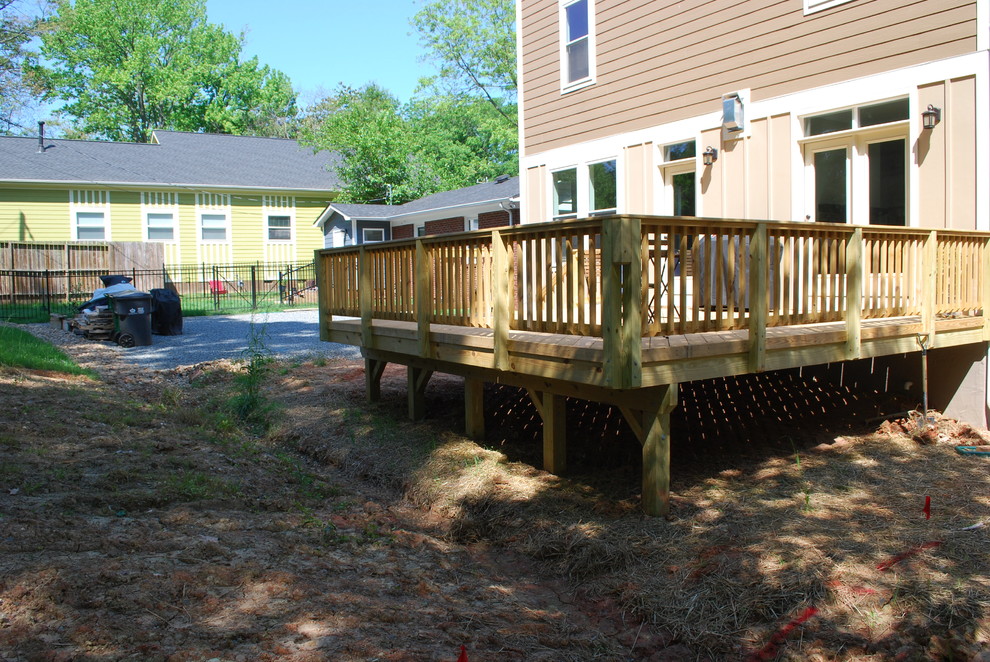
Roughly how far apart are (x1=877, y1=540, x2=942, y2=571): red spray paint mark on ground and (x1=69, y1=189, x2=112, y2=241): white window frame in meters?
27.0

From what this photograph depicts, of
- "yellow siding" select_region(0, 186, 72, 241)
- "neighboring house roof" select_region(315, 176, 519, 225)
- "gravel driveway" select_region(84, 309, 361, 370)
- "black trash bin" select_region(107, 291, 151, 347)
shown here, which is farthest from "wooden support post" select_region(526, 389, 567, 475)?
"yellow siding" select_region(0, 186, 72, 241)

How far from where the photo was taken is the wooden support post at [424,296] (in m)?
6.66

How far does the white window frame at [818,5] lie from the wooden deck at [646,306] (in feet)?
9.37

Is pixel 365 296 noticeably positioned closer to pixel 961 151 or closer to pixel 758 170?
pixel 758 170

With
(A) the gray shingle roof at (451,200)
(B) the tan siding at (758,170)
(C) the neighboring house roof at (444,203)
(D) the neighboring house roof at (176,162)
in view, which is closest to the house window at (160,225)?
(D) the neighboring house roof at (176,162)

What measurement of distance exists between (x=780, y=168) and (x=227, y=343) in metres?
10.2

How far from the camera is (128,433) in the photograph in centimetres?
691

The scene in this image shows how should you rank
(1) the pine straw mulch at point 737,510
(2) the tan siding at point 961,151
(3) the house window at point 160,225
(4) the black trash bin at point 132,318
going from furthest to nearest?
1. (3) the house window at point 160,225
2. (4) the black trash bin at point 132,318
3. (2) the tan siding at point 961,151
4. (1) the pine straw mulch at point 737,510

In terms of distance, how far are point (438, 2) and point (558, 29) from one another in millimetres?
26494

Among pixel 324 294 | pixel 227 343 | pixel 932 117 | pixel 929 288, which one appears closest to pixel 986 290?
pixel 929 288

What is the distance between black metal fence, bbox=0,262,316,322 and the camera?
773 inches

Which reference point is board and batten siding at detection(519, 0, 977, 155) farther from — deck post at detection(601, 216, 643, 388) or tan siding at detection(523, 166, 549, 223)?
deck post at detection(601, 216, 643, 388)

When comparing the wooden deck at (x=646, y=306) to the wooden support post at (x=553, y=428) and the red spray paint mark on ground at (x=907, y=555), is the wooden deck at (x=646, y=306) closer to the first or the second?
the wooden support post at (x=553, y=428)

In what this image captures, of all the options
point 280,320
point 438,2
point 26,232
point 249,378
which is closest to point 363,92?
point 438,2
